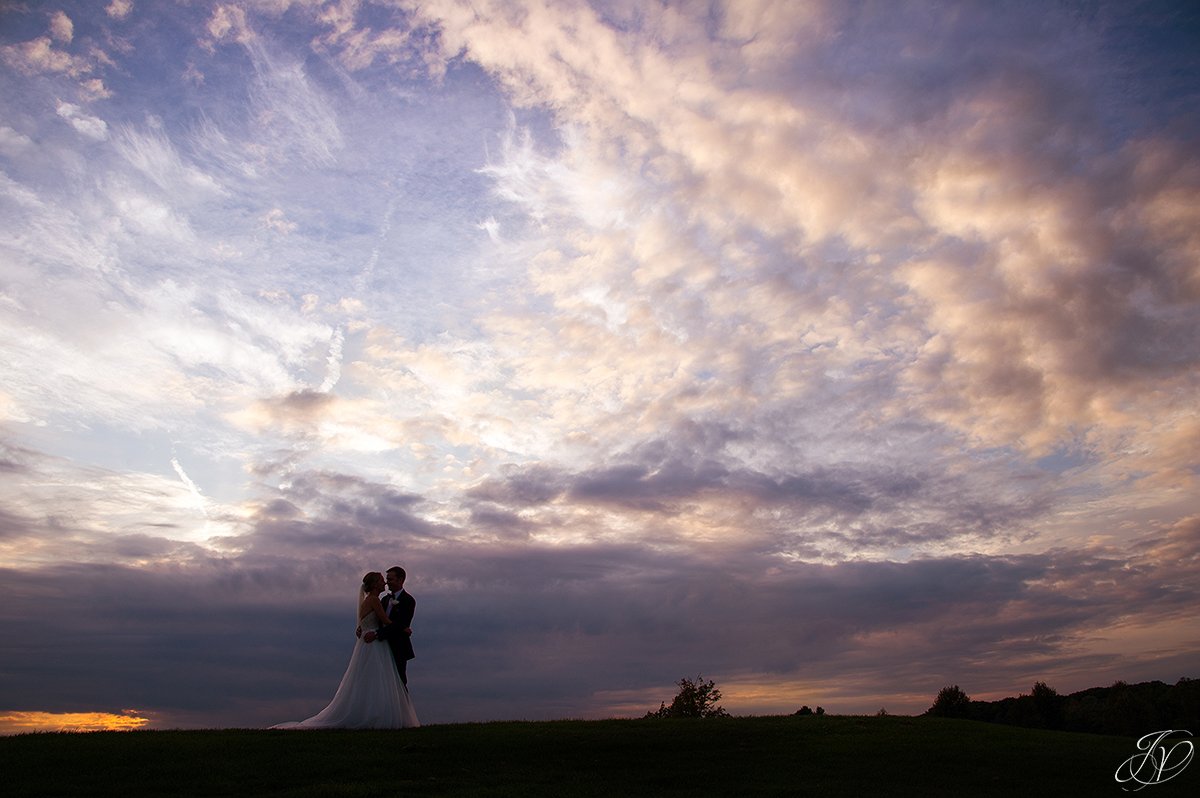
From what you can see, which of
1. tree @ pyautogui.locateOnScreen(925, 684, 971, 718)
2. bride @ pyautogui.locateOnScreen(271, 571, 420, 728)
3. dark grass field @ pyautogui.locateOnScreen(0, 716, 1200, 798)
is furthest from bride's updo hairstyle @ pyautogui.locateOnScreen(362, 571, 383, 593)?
tree @ pyautogui.locateOnScreen(925, 684, 971, 718)

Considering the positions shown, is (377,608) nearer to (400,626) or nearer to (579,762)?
(400,626)

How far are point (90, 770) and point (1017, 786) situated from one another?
2264 centimetres

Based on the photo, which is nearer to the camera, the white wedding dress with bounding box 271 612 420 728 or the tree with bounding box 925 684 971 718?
the white wedding dress with bounding box 271 612 420 728

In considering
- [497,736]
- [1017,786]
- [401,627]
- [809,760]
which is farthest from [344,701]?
[1017,786]

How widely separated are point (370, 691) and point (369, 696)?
158 millimetres

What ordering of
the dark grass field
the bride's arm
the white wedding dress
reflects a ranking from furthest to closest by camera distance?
the bride's arm < the white wedding dress < the dark grass field

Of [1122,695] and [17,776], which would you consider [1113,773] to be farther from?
[1122,695]

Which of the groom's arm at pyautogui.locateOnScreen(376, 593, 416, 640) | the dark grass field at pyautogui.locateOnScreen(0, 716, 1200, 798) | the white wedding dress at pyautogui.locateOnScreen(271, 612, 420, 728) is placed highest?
the groom's arm at pyautogui.locateOnScreen(376, 593, 416, 640)

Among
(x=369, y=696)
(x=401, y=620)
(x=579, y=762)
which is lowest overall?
(x=579, y=762)

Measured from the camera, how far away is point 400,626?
25.8 metres

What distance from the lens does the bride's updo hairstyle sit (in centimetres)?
2592

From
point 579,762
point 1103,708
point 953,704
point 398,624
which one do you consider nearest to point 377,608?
point 398,624

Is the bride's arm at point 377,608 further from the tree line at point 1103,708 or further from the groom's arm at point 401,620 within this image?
the tree line at point 1103,708

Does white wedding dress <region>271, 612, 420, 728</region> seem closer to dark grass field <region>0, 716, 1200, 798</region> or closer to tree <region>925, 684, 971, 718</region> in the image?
dark grass field <region>0, 716, 1200, 798</region>
